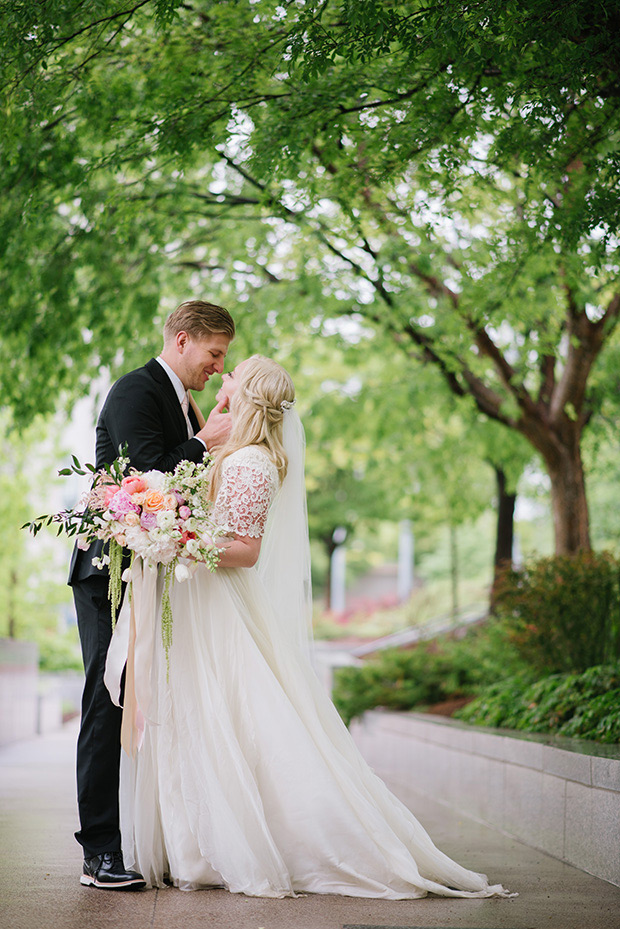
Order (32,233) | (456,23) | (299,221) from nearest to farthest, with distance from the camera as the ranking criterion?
(456,23), (32,233), (299,221)

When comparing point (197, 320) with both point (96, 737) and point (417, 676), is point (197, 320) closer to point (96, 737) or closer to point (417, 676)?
point (96, 737)

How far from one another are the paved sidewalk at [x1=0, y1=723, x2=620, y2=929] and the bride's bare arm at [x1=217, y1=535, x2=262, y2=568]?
1.55 meters

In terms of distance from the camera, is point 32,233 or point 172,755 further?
point 32,233

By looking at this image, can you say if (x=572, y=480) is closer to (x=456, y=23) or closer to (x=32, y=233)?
(x=32, y=233)

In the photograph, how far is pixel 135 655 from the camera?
491 centimetres

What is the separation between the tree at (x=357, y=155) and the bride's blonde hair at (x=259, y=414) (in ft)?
5.66

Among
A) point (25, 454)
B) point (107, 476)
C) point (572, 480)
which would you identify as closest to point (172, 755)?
point (107, 476)

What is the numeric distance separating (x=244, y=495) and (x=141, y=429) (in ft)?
2.02

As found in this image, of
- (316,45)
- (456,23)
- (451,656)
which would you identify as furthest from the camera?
(451,656)

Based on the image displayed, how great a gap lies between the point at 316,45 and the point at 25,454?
18.7 m

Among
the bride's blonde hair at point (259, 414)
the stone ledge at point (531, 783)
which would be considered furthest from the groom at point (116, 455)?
the stone ledge at point (531, 783)

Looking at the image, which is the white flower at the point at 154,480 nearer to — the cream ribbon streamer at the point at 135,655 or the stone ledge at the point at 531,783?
the cream ribbon streamer at the point at 135,655

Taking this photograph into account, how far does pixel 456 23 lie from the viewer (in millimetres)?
5332

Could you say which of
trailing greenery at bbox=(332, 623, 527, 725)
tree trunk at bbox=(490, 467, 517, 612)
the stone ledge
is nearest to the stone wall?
trailing greenery at bbox=(332, 623, 527, 725)
